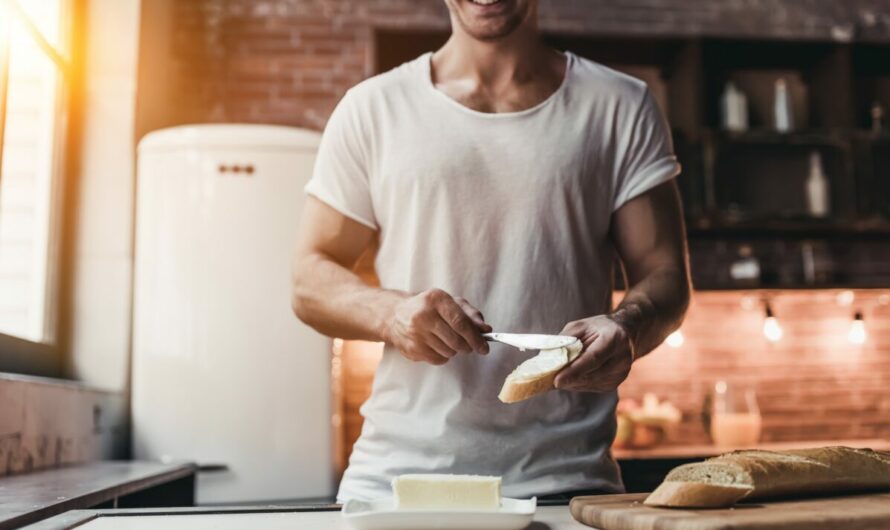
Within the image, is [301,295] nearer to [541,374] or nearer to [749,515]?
[541,374]

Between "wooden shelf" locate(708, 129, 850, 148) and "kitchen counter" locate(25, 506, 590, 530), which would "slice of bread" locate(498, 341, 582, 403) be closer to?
"kitchen counter" locate(25, 506, 590, 530)

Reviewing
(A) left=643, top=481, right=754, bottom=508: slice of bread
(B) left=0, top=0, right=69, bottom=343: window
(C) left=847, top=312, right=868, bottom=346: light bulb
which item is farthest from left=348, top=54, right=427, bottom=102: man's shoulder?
(C) left=847, top=312, right=868, bottom=346: light bulb

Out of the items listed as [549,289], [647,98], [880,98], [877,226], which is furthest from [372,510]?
[880,98]

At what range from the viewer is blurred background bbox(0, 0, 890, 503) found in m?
2.89

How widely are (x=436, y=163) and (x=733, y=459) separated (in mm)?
643

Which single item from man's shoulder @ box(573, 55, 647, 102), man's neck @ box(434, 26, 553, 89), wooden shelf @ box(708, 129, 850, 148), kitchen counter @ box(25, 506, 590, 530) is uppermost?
wooden shelf @ box(708, 129, 850, 148)

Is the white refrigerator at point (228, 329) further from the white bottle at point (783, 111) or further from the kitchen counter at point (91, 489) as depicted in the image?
the white bottle at point (783, 111)

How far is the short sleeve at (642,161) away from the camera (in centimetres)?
155

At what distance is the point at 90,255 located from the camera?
3.13 metres

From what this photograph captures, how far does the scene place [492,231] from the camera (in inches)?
58.1

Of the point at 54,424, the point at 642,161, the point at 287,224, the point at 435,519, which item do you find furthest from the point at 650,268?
the point at 287,224

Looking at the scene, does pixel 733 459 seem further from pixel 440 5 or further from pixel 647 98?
pixel 440 5

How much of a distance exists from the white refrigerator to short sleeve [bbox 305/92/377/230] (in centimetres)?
144

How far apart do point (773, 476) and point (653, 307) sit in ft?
1.43
